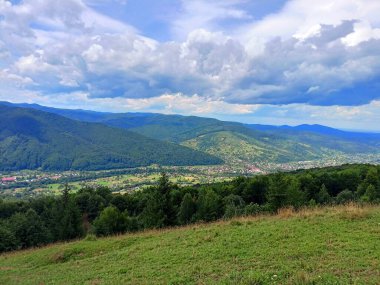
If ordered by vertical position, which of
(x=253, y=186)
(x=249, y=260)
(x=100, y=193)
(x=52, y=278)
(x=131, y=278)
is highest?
(x=249, y=260)

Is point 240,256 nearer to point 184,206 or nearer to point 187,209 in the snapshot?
point 184,206

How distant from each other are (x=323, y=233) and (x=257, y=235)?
2859 mm

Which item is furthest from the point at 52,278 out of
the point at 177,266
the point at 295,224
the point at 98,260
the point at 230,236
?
the point at 295,224

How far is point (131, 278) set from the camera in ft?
40.0

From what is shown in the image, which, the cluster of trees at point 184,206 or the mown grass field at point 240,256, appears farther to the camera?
the cluster of trees at point 184,206

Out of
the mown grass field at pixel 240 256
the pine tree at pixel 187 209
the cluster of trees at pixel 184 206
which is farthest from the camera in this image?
the pine tree at pixel 187 209

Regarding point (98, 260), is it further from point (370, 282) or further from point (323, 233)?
point (370, 282)

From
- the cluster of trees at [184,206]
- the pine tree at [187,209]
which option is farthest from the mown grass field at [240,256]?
the pine tree at [187,209]

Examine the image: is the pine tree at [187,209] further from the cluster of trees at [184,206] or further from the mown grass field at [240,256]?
the mown grass field at [240,256]

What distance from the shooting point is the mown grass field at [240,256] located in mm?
10188

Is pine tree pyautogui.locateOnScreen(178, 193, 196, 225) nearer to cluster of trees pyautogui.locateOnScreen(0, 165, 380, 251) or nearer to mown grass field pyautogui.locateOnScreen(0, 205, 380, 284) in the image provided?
cluster of trees pyautogui.locateOnScreen(0, 165, 380, 251)

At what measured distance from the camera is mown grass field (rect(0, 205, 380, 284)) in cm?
1019

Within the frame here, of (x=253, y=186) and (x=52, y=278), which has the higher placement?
(x=52, y=278)

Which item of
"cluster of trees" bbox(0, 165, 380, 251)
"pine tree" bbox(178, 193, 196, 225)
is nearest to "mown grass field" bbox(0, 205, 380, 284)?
"cluster of trees" bbox(0, 165, 380, 251)
